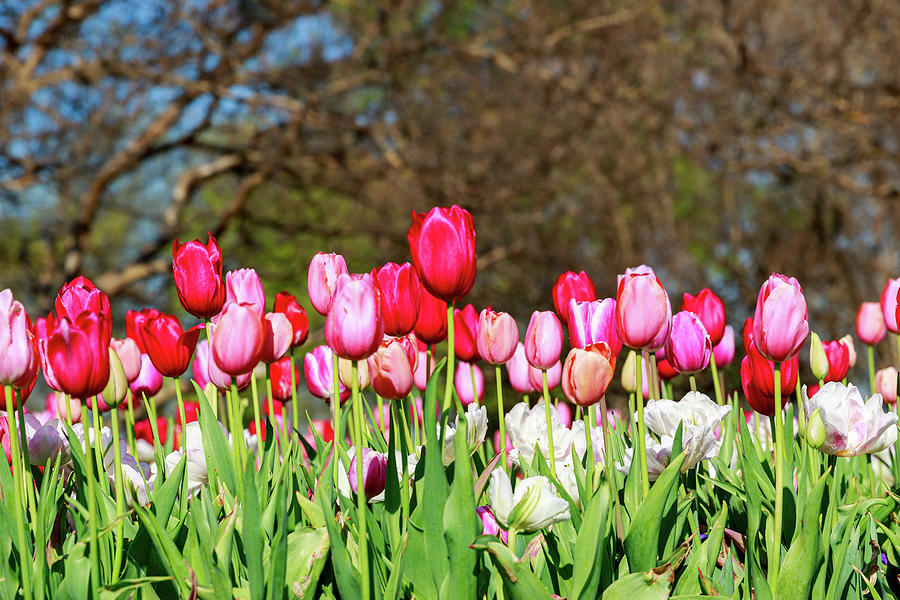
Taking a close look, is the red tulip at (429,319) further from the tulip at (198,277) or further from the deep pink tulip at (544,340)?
the tulip at (198,277)

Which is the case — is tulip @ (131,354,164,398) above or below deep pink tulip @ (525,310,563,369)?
below

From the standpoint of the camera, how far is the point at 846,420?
139cm

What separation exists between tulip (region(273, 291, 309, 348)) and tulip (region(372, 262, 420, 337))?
1.10ft

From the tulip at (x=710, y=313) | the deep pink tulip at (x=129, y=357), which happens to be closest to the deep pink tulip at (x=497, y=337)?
the tulip at (x=710, y=313)

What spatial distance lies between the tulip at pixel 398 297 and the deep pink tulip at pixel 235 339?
183 millimetres

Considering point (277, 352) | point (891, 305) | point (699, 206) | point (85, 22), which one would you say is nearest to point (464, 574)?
point (277, 352)

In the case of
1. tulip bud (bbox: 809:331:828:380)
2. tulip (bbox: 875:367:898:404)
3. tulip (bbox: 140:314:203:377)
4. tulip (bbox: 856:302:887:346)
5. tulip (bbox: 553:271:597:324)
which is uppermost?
tulip (bbox: 140:314:203:377)

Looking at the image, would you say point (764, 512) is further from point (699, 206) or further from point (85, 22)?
point (699, 206)

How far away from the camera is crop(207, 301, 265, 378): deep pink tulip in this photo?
1206mm

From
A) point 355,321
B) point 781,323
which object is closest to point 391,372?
point 355,321

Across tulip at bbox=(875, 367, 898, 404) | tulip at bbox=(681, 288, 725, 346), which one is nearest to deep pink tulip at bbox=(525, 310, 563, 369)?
tulip at bbox=(681, 288, 725, 346)

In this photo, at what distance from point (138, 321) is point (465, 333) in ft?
2.02

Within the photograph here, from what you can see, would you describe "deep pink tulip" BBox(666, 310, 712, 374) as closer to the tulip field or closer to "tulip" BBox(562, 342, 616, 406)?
the tulip field

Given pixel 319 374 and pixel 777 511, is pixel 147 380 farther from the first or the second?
pixel 777 511
